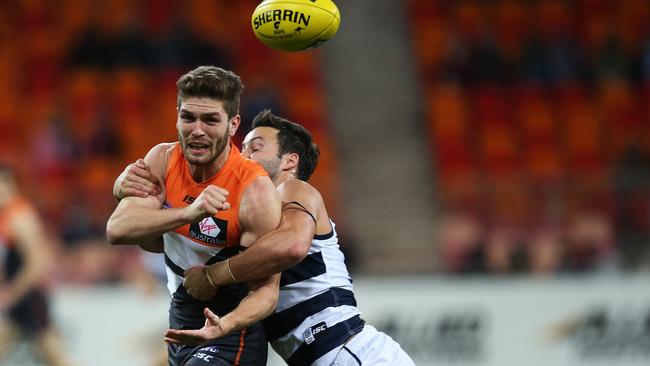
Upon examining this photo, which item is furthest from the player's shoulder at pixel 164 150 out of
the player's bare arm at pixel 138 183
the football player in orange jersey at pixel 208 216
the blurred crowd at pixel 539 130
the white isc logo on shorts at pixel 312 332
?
the blurred crowd at pixel 539 130

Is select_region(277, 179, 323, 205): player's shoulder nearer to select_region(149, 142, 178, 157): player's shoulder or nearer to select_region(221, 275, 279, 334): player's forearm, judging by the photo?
select_region(221, 275, 279, 334): player's forearm

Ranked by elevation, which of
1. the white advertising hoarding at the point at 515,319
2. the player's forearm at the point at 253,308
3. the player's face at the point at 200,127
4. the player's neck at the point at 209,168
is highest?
the player's face at the point at 200,127

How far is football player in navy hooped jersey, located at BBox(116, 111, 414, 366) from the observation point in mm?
5512

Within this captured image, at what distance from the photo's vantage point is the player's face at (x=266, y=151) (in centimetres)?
609

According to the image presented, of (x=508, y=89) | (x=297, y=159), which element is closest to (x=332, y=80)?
(x=508, y=89)

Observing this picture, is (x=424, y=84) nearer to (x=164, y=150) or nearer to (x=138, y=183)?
(x=164, y=150)

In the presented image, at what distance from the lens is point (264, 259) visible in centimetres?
528

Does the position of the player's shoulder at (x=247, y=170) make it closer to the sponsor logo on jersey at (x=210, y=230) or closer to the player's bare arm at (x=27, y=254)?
the sponsor logo on jersey at (x=210, y=230)

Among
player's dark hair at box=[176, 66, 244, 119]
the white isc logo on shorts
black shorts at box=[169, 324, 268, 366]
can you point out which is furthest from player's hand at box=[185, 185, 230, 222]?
the white isc logo on shorts

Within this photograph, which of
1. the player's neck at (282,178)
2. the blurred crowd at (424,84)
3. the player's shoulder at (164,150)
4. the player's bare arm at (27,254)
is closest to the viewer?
the player's shoulder at (164,150)

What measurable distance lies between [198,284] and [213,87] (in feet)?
3.22

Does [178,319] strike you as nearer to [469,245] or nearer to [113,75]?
[469,245]

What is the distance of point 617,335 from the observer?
11.5 metres

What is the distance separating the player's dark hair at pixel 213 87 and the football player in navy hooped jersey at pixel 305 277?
1.70 feet
